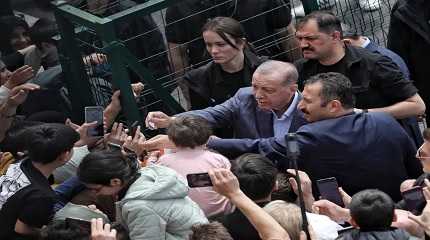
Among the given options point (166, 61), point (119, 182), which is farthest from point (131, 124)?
point (119, 182)

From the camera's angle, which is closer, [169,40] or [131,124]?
[131,124]

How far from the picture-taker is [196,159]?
542 cm

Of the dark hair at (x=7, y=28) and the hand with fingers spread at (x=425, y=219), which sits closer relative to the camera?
the hand with fingers spread at (x=425, y=219)

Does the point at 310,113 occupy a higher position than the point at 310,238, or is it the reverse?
the point at 310,113

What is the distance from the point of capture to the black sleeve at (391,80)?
6.09m

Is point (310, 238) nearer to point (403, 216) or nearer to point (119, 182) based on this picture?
point (403, 216)

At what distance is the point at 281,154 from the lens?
566 centimetres

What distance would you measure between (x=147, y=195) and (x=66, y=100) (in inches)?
94.7

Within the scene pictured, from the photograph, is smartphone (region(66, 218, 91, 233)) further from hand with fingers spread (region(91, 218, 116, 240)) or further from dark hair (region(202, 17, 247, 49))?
dark hair (region(202, 17, 247, 49))

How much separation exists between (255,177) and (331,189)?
1.60ft

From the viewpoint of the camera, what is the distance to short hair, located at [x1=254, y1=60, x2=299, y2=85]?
5879 millimetres

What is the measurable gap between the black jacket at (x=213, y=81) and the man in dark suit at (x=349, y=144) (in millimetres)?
928

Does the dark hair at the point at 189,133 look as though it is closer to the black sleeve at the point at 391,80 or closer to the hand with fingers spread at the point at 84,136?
the hand with fingers spread at the point at 84,136

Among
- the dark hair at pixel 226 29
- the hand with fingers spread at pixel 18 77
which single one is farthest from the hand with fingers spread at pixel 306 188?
the hand with fingers spread at pixel 18 77
